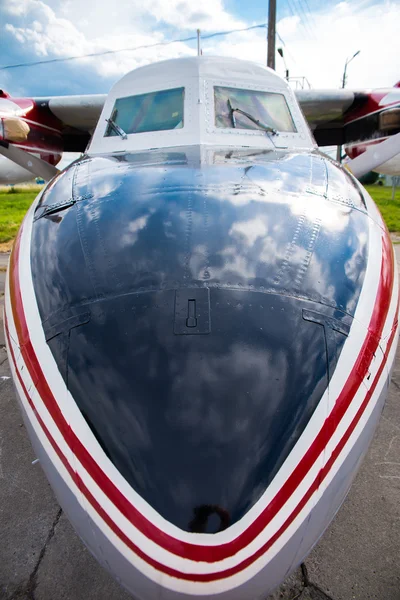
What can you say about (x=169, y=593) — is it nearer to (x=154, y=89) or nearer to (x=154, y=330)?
(x=154, y=330)

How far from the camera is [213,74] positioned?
13.2ft

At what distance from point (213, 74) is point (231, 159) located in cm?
193

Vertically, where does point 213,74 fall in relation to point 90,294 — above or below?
above

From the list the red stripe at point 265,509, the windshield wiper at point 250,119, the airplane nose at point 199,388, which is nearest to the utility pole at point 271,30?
the windshield wiper at point 250,119

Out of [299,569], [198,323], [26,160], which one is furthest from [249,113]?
[299,569]

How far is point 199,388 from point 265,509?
0.38 m

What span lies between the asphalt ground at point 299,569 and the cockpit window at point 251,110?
9.16ft

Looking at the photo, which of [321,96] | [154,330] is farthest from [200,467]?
[321,96]

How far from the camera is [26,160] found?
507cm

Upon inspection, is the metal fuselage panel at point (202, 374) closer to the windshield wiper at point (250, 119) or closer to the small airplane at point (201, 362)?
the small airplane at point (201, 362)

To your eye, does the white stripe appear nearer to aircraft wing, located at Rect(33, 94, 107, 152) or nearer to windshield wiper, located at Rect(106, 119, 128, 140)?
windshield wiper, located at Rect(106, 119, 128, 140)

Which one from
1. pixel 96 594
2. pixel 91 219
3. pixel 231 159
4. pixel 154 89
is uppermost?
pixel 154 89

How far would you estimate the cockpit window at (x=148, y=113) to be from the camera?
371 cm

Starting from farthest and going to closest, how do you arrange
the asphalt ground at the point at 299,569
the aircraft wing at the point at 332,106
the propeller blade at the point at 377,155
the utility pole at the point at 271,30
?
the utility pole at the point at 271,30 < the aircraft wing at the point at 332,106 < the propeller blade at the point at 377,155 < the asphalt ground at the point at 299,569
